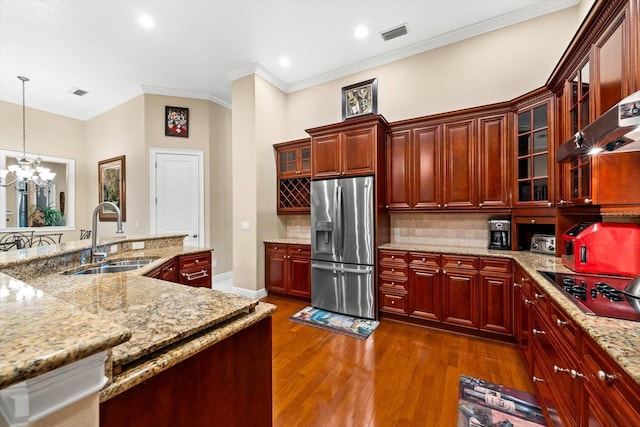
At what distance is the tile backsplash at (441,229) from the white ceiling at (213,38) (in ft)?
7.46

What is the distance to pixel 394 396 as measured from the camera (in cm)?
194

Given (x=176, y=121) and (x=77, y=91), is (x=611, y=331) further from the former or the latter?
(x=77, y=91)

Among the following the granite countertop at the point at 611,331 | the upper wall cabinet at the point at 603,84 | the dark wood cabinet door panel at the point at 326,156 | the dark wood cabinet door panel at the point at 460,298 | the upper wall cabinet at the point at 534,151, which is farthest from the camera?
the dark wood cabinet door panel at the point at 326,156

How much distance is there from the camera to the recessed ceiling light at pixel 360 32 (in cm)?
325

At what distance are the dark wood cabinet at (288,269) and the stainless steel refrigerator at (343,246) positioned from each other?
220 mm

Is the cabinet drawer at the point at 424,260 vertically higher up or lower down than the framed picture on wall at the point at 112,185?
lower down

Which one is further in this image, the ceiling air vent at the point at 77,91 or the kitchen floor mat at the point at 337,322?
the ceiling air vent at the point at 77,91

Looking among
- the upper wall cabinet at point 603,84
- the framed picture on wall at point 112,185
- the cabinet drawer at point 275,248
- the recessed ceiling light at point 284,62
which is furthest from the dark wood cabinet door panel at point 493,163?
the framed picture on wall at point 112,185

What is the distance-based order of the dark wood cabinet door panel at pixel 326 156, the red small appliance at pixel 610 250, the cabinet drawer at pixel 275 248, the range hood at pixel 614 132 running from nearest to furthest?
the range hood at pixel 614 132, the red small appliance at pixel 610 250, the dark wood cabinet door panel at pixel 326 156, the cabinet drawer at pixel 275 248

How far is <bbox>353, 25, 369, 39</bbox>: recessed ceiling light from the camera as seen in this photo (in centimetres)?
325

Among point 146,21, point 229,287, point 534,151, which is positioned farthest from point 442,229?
point 146,21

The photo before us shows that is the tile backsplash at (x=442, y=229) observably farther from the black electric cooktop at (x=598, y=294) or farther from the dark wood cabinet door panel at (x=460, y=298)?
the black electric cooktop at (x=598, y=294)

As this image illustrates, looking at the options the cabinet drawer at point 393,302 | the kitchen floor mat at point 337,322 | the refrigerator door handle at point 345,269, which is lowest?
the kitchen floor mat at point 337,322

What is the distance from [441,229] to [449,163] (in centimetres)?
85
